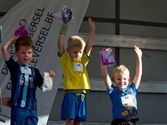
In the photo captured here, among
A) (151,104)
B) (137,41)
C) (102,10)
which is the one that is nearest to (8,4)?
(102,10)

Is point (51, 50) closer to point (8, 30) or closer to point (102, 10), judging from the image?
point (8, 30)

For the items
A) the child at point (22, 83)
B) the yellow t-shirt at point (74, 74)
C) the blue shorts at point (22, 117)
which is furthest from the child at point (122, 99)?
the blue shorts at point (22, 117)

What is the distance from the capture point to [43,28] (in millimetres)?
7039

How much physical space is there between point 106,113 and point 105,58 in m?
2.16

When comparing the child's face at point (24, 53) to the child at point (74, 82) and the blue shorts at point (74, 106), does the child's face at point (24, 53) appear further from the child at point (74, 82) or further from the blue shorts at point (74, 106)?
the blue shorts at point (74, 106)

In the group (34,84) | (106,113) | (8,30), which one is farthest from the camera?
(106,113)

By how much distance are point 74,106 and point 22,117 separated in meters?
0.80

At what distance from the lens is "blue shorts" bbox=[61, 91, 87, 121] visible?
586 cm

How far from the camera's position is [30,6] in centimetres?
703

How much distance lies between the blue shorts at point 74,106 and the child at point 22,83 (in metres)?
0.52

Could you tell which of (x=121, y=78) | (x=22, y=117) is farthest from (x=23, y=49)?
(x=121, y=78)

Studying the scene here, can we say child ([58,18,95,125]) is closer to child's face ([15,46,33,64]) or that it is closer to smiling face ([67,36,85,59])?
smiling face ([67,36,85,59])

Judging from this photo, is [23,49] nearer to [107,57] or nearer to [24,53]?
[24,53]

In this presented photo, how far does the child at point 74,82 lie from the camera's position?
5.89 m
